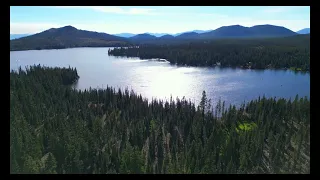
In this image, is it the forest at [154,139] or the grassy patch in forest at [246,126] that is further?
the grassy patch in forest at [246,126]

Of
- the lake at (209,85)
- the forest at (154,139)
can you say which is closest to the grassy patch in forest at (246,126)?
the forest at (154,139)

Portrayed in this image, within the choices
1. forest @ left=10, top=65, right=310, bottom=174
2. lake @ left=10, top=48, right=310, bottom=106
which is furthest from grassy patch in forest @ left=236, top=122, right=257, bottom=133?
lake @ left=10, top=48, right=310, bottom=106

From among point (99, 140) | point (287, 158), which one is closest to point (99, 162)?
point (99, 140)

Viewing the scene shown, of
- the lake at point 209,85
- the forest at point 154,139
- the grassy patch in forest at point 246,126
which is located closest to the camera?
the forest at point 154,139

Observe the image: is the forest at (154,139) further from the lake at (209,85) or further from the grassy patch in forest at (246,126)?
the lake at (209,85)

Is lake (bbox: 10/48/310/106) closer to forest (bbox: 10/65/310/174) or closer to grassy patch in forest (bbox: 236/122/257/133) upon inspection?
forest (bbox: 10/65/310/174)

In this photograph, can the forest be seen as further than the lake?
No
